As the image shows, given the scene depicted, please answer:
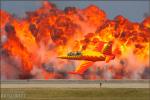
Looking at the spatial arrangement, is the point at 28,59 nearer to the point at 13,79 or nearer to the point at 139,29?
the point at 13,79

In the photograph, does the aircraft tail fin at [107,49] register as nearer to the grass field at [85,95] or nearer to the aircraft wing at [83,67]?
the aircraft wing at [83,67]

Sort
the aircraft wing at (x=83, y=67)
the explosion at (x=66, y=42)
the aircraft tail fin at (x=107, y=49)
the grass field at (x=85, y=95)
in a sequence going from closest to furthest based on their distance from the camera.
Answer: the grass field at (x=85, y=95), the aircraft tail fin at (x=107, y=49), the aircraft wing at (x=83, y=67), the explosion at (x=66, y=42)

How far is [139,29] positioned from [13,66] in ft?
66.6

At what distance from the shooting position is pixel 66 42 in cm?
6750

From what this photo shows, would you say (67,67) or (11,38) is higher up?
(11,38)

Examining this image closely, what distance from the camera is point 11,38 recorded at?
67562mm

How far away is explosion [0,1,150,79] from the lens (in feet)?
212

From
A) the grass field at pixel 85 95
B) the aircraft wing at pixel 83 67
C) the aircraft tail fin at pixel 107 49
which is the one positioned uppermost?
the aircraft tail fin at pixel 107 49

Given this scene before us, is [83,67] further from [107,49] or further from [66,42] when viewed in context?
[66,42]

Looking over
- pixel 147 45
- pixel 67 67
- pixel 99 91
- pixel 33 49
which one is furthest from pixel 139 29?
pixel 99 91

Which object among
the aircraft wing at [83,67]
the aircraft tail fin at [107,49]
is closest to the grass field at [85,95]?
the aircraft tail fin at [107,49]

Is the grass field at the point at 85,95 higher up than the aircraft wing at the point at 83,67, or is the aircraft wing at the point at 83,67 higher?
the aircraft wing at the point at 83,67

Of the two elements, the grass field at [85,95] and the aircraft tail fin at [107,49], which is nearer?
the grass field at [85,95]

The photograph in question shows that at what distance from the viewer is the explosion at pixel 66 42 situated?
64.6 m
